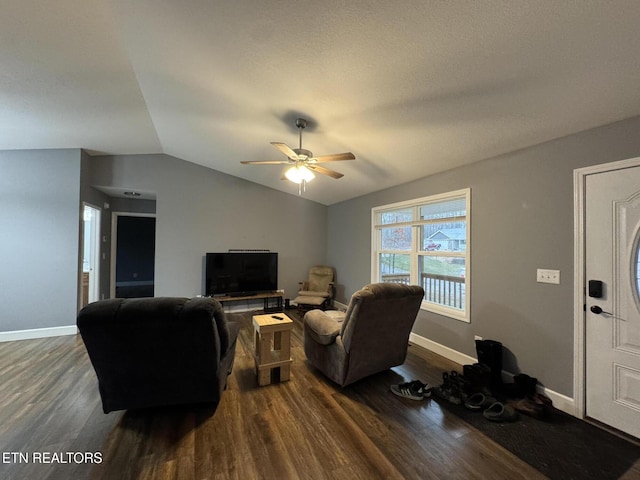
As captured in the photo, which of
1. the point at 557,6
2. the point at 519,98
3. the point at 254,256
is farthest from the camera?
the point at 254,256

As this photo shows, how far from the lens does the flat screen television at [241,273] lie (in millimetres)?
5142

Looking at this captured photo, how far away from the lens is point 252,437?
1876 mm

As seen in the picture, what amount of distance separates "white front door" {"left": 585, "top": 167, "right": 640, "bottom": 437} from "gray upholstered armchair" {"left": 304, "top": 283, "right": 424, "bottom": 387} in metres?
1.37

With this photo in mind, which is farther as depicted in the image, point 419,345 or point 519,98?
point 419,345

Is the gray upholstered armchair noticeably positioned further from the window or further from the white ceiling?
the white ceiling

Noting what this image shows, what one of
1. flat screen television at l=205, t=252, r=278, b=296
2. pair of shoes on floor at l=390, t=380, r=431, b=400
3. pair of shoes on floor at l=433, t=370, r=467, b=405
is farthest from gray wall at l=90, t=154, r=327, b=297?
pair of shoes on floor at l=433, t=370, r=467, b=405

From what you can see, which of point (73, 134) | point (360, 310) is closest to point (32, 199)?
point (73, 134)

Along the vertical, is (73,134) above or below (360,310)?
above

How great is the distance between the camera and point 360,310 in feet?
7.54

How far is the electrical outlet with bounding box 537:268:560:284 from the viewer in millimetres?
2320

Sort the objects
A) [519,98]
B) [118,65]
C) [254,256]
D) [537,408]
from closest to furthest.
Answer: [519,98], [537,408], [118,65], [254,256]

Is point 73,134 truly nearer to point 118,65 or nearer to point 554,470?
point 118,65

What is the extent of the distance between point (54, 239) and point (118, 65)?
3.02 meters

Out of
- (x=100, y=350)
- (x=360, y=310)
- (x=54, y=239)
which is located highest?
(x=54, y=239)
